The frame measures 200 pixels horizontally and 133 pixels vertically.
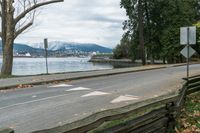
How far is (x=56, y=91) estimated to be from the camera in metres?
17.8

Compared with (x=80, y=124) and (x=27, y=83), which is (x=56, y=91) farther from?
(x=80, y=124)

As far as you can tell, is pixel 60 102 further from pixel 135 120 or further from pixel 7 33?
pixel 7 33

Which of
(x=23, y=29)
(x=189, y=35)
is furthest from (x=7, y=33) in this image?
(x=189, y=35)

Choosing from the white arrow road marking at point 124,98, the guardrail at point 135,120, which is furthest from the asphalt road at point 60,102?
the guardrail at point 135,120

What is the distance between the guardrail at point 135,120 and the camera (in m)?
6.30

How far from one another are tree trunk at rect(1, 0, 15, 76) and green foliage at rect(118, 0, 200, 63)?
116ft

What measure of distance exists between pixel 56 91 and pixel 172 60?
190ft

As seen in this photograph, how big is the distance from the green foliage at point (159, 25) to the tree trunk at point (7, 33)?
35421mm

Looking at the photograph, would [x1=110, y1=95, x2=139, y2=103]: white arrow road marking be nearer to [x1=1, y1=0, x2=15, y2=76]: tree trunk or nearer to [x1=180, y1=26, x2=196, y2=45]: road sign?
[x1=180, y1=26, x2=196, y2=45]: road sign

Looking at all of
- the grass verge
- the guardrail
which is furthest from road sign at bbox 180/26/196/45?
the guardrail

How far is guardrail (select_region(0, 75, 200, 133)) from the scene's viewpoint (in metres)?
6.30

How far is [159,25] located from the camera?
65562 mm

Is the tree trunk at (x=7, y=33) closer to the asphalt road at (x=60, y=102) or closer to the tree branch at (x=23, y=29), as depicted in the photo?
the tree branch at (x=23, y=29)

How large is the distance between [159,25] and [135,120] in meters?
59.0
